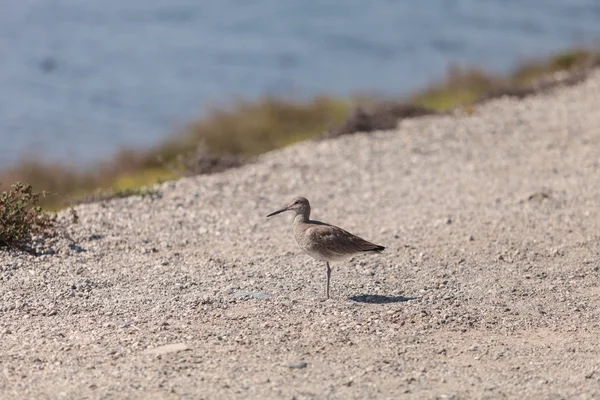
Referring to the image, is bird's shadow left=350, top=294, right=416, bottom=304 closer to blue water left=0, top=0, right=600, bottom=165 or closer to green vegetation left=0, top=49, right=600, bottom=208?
green vegetation left=0, top=49, right=600, bottom=208

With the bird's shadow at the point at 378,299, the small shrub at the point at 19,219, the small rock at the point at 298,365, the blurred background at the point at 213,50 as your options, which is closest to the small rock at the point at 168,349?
the small rock at the point at 298,365

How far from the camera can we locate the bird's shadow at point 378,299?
28.6ft

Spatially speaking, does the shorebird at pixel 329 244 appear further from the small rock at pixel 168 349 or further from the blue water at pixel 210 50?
the blue water at pixel 210 50

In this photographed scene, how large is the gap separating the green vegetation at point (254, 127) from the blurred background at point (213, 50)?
1.59 metres

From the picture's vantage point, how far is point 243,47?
4584 cm

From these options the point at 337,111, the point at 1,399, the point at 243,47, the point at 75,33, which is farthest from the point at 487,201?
the point at 75,33

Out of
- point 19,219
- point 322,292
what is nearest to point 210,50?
point 19,219

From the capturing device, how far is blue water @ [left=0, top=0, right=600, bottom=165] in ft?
114

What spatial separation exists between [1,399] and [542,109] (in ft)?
47.8

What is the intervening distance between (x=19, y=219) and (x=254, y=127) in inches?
462

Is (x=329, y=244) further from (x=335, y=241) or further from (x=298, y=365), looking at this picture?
(x=298, y=365)

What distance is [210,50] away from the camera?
44344 millimetres

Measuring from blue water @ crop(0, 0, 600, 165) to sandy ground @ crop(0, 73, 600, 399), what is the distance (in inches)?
547

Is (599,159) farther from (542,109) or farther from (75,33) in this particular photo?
(75,33)
